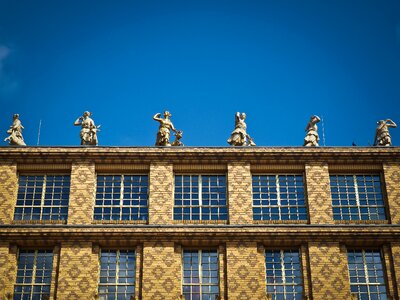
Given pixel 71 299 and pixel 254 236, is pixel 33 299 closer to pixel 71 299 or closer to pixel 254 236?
pixel 71 299

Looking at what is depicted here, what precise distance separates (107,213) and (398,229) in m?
15.1

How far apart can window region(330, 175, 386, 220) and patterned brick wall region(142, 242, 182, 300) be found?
8862mm

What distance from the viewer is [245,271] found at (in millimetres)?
37688

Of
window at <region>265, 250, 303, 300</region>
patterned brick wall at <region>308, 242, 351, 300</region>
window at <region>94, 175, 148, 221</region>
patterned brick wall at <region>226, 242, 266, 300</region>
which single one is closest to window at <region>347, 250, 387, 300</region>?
patterned brick wall at <region>308, 242, 351, 300</region>

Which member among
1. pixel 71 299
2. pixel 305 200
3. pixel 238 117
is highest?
pixel 238 117

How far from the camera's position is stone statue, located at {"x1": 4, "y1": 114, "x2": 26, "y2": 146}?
4162 centimetres

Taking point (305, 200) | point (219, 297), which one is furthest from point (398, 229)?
point (219, 297)

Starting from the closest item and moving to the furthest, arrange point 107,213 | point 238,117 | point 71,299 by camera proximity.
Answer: point 71,299 < point 107,213 < point 238,117

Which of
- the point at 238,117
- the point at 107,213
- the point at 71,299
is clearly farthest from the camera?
the point at 238,117

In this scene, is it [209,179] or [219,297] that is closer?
[219,297]

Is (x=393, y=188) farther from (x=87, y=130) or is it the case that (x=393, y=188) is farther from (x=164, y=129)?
(x=87, y=130)

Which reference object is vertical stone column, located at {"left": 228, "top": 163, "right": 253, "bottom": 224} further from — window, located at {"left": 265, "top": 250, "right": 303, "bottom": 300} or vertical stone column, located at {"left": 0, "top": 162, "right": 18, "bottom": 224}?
vertical stone column, located at {"left": 0, "top": 162, "right": 18, "bottom": 224}

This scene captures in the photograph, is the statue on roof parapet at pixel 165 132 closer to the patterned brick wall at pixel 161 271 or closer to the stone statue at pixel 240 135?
the stone statue at pixel 240 135

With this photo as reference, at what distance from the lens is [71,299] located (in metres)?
36.8
